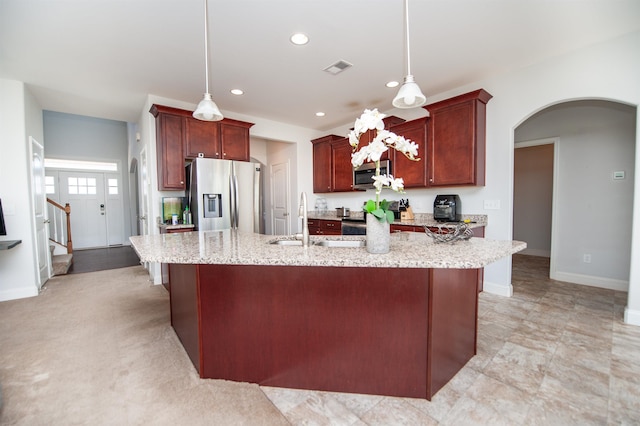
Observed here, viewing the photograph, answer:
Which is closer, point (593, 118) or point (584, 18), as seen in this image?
point (584, 18)

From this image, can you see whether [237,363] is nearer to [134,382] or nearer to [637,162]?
[134,382]

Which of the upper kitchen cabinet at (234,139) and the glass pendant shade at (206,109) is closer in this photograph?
the glass pendant shade at (206,109)

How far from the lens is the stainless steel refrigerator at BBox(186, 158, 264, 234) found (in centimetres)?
374

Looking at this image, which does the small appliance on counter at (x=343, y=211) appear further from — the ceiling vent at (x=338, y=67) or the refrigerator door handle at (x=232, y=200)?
the ceiling vent at (x=338, y=67)

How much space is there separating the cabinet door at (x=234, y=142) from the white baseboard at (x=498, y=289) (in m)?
3.87

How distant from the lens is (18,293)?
3410mm

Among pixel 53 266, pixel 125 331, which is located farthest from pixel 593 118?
pixel 53 266

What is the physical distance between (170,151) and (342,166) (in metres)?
2.75

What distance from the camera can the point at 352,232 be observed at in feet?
13.7

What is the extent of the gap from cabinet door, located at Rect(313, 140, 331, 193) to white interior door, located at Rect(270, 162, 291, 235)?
646 millimetres

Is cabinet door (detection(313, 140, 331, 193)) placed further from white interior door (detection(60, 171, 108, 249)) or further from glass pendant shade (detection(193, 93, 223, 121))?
white interior door (detection(60, 171, 108, 249))

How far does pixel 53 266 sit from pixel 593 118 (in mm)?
8275

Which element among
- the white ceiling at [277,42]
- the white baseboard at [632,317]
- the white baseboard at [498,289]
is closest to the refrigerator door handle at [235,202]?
the white ceiling at [277,42]

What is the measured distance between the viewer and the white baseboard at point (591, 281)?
342cm
